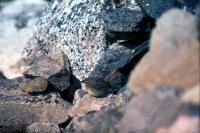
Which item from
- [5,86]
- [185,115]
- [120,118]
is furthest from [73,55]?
[185,115]

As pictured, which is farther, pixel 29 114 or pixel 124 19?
pixel 124 19

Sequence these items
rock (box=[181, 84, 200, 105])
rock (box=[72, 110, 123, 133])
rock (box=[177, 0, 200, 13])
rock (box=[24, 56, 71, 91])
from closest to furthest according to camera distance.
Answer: rock (box=[181, 84, 200, 105])
rock (box=[72, 110, 123, 133])
rock (box=[24, 56, 71, 91])
rock (box=[177, 0, 200, 13])

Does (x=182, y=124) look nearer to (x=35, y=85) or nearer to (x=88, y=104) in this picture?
(x=88, y=104)

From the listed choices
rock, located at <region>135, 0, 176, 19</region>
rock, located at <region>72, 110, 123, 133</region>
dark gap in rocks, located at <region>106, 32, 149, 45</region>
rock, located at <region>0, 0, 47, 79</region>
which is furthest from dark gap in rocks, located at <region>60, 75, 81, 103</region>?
rock, located at <region>72, 110, 123, 133</region>

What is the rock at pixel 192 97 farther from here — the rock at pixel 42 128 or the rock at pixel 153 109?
the rock at pixel 42 128

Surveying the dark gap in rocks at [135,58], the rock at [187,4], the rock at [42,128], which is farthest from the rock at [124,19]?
the rock at [42,128]

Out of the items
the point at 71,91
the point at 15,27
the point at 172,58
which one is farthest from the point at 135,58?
the point at 15,27

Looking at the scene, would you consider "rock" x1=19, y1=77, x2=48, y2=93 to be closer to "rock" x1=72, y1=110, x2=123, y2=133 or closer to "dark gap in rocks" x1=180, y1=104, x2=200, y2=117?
"rock" x1=72, y1=110, x2=123, y2=133

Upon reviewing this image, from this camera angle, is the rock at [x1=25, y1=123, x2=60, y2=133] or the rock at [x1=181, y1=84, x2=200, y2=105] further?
the rock at [x1=25, y1=123, x2=60, y2=133]
